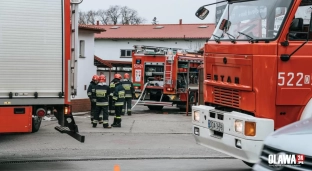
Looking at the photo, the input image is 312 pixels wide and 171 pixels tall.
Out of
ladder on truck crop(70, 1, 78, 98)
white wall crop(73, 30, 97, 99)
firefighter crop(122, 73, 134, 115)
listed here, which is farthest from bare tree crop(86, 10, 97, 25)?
ladder on truck crop(70, 1, 78, 98)

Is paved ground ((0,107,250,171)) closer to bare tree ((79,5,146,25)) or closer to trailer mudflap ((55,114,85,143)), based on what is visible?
trailer mudflap ((55,114,85,143))

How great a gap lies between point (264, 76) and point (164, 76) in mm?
15398

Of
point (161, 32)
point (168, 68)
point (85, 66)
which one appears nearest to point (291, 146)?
point (168, 68)

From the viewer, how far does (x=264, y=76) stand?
290 inches

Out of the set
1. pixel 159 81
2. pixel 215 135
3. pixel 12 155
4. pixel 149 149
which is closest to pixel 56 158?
pixel 12 155

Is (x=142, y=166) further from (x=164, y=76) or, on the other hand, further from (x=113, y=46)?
(x=113, y=46)

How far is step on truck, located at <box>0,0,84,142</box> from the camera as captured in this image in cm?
888

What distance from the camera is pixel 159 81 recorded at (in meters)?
22.9

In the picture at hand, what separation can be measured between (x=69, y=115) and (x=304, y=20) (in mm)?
4532

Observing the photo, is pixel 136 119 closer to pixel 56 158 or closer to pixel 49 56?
pixel 56 158

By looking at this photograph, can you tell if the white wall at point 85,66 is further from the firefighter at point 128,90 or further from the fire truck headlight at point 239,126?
the fire truck headlight at point 239,126

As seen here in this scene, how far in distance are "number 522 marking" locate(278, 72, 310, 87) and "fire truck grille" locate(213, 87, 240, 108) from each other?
802mm

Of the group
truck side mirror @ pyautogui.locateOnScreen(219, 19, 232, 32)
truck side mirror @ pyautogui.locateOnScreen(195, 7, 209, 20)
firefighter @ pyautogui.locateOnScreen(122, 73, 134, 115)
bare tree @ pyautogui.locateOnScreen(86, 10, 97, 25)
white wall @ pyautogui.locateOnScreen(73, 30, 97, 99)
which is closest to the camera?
truck side mirror @ pyautogui.locateOnScreen(219, 19, 232, 32)

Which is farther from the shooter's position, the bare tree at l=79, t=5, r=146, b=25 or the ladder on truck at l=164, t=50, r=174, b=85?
the bare tree at l=79, t=5, r=146, b=25
